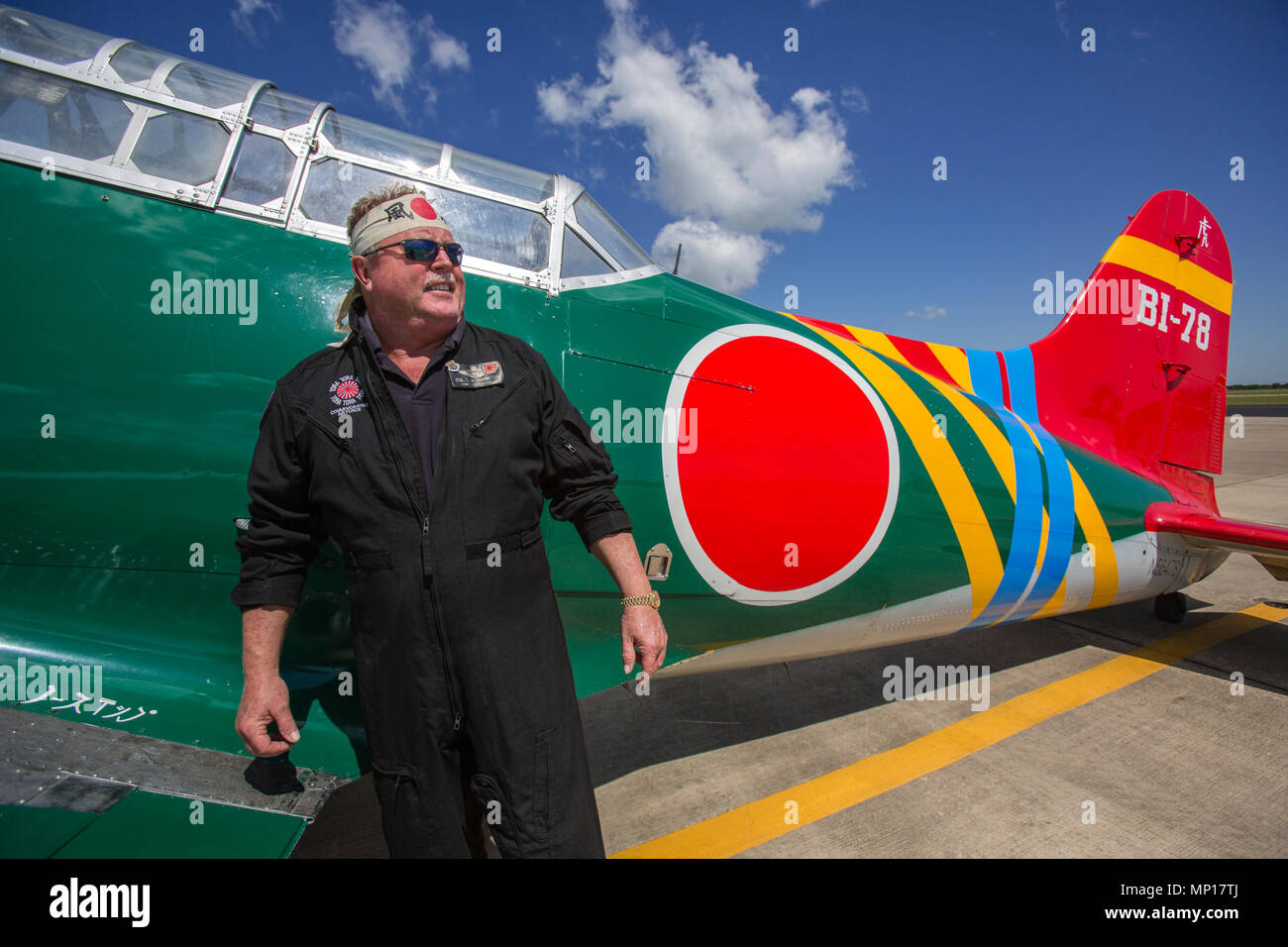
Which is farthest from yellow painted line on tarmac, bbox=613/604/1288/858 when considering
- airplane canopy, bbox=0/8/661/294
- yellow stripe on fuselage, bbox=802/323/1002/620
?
airplane canopy, bbox=0/8/661/294

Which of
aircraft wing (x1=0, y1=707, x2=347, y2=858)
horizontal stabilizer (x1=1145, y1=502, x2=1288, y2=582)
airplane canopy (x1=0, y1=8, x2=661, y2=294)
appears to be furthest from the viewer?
horizontal stabilizer (x1=1145, y1=502, x2=1288, y2=582)

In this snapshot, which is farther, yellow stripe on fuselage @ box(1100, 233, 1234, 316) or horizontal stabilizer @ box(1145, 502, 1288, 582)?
yellow stripe on fuselage @ box(1100, 233, 1234, 316)

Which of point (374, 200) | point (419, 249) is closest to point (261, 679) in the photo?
point (419, 249)

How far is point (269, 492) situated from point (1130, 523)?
5063 mm

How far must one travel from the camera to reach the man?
1.44 meters

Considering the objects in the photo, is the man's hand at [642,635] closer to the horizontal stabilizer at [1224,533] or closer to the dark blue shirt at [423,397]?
the dark blue shirt at [423,397]

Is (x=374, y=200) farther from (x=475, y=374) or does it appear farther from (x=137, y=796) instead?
(x=137, y=796)

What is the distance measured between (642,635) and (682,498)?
2.63 feet

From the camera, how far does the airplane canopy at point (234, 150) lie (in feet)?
6.08

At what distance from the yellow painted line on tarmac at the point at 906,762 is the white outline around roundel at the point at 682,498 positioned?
1.03 meters

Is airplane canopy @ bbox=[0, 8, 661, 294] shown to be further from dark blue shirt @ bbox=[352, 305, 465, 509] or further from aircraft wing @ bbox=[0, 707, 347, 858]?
aircraft wing @ bbox=[0, 707, 347, 858]

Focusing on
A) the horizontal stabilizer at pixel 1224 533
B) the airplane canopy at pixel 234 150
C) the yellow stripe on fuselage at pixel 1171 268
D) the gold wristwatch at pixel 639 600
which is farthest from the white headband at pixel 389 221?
the yellow stripe on fuselage at pixel 1171 268

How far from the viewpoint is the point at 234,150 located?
6.43 ft
